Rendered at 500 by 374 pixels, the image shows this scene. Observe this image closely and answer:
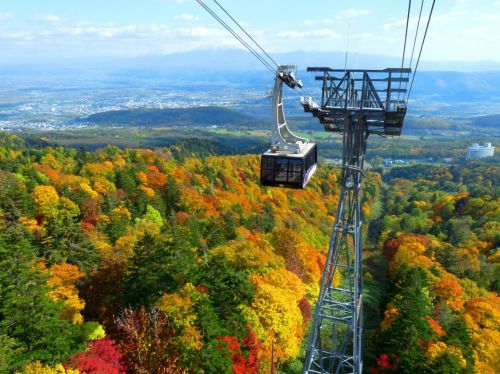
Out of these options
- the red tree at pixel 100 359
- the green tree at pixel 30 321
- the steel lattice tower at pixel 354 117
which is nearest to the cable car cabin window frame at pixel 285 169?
the steel lattice tower at pixel 354 117

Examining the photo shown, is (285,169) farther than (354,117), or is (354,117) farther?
(285,169)

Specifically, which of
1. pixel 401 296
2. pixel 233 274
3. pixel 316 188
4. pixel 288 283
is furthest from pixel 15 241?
pixel 316 188

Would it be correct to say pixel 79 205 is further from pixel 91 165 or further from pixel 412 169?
pixel 412 169

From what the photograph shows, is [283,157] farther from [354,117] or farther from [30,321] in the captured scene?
[30,321]

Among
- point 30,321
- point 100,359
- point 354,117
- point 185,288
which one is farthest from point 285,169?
point 30,321

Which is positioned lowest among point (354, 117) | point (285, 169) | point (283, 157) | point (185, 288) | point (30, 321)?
point (185, 288)

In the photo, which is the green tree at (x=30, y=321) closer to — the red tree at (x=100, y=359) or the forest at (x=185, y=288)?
the forest at (x=185, y=288)
